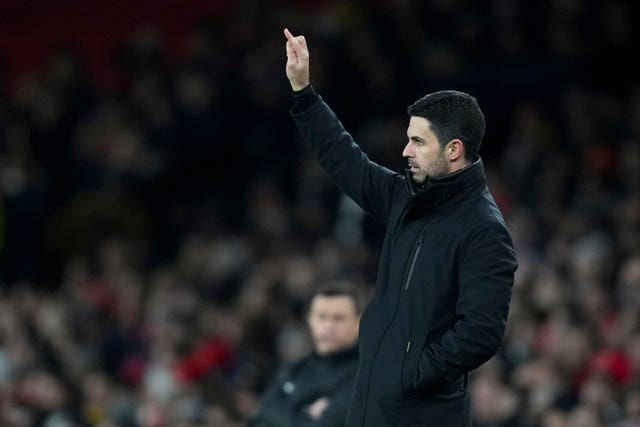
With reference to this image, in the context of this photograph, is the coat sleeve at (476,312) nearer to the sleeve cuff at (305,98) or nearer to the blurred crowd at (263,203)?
the sleeve cuff at (305,98)

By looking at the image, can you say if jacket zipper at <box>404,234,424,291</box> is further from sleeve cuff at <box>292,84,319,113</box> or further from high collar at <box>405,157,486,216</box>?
sleeve cuff at <box>292,84,319,113</box>

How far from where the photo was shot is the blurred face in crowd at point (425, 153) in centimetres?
469

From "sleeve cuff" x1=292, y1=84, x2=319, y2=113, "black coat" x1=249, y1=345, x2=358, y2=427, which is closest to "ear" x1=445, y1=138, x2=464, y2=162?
"sleeve cuff" x1=292, y1=84, x2=319, y2=113

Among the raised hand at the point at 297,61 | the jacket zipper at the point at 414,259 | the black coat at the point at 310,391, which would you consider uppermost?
the raised hand at the point at 297,61

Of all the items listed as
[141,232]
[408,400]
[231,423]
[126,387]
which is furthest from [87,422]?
[408,400]

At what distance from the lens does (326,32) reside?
13531 millimetres

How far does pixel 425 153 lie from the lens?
185 inches

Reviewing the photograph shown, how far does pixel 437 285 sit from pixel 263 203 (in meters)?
8.19

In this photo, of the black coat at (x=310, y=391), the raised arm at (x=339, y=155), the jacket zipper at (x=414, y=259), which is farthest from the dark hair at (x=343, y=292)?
the jacket zipper at (x=414, y=259)

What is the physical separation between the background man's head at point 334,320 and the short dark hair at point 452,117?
2057 mm

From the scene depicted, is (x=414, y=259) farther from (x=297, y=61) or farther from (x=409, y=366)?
(x=297, y=61)

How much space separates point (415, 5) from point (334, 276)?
9.42ft

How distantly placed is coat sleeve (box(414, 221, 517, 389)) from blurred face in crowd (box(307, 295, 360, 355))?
6.57 feet

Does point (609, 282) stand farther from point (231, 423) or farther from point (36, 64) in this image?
point (36, 64)
